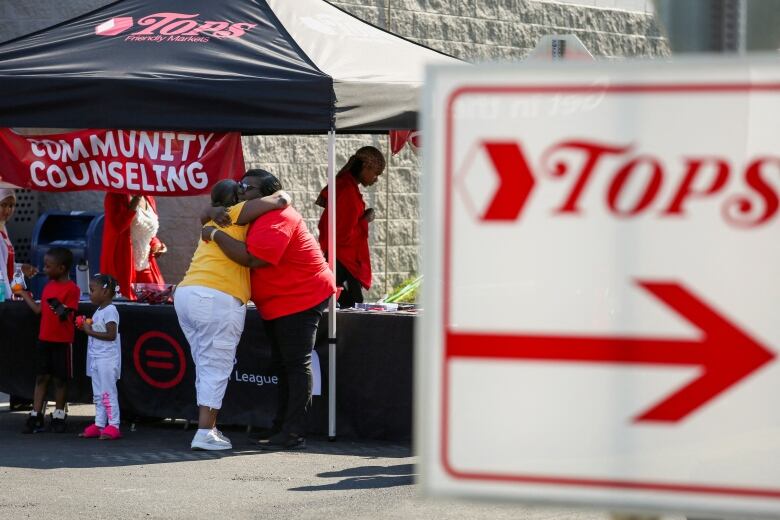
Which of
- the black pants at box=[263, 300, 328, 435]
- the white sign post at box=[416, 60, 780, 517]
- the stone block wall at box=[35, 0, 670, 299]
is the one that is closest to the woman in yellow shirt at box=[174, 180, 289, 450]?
the black pants at box=[263, 300, 328, 435]

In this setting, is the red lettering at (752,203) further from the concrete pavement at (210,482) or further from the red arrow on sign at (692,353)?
the concrete pavement at (210,482)

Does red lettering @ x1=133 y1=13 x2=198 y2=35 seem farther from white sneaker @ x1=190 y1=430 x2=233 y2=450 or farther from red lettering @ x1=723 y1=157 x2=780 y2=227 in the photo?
red lettering @ x1=723 y1=157 x2=780 y2=227

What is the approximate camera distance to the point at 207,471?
8.29 metres

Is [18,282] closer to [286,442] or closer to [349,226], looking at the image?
[286,442]

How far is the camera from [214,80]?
29.5ft

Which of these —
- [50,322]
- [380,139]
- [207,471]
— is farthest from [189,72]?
[380,139]

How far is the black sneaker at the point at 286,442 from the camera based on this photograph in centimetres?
903

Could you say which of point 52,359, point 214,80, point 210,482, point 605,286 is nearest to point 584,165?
point 605,286

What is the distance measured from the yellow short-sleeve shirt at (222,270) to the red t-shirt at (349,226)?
2331mm

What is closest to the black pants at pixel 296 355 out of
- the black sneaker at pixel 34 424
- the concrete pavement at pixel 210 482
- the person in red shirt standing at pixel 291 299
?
the person in red shirt standing at pixel 291 299

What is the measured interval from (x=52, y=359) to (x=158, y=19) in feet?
8.67

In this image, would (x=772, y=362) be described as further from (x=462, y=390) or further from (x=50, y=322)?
(x=50, y=322)

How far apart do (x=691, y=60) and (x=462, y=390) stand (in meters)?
0.55

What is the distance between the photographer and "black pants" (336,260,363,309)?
11281 millimetres
